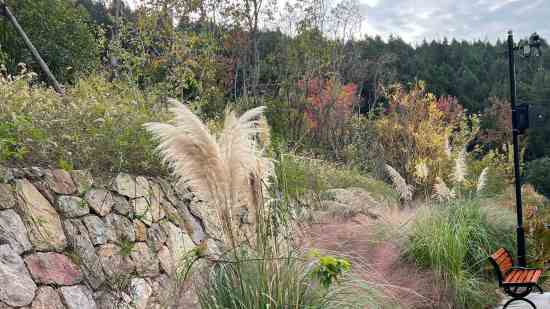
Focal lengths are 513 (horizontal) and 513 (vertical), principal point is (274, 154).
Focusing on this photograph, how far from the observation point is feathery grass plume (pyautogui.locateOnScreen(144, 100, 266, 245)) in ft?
8.81

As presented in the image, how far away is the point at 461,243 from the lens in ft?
17.0

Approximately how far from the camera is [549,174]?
67.3 ft

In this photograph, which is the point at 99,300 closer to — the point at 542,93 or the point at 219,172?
the point at 219,172

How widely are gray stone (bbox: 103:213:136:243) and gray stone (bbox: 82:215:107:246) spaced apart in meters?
0.04

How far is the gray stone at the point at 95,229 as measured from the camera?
364 centimetres

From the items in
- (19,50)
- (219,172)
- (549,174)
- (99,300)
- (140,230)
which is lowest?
(549,174)

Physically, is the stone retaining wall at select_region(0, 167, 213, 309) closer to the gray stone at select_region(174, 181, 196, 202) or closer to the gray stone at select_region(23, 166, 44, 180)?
the gray stone at select_region(23, 166, 44, 180)

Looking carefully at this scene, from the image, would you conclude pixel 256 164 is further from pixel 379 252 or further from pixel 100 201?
pixel 379 252

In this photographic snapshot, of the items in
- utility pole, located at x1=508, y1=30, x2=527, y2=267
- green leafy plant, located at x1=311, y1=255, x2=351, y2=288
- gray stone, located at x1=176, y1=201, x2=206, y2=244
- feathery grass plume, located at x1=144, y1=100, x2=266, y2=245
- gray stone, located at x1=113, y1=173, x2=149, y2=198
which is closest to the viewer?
feathery grass plume, located at x1=144, y1=100, x2=266, y2=245

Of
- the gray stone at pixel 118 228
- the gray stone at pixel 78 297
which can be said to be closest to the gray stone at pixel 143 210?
the gray stone at pixel 118 228

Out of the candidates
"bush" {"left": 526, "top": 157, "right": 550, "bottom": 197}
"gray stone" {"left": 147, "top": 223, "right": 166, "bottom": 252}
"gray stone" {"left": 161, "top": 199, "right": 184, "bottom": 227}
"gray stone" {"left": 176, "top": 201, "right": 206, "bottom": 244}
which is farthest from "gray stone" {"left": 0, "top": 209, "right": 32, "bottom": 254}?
"bush" {"left": 526, "top": 157, "right": 550, "bottom": 197}

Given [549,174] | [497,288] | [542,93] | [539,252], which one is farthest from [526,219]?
[542,93]

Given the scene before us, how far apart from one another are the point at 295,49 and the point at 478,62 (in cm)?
1874

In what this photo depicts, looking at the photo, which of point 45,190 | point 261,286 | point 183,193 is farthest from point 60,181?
point 261,286
